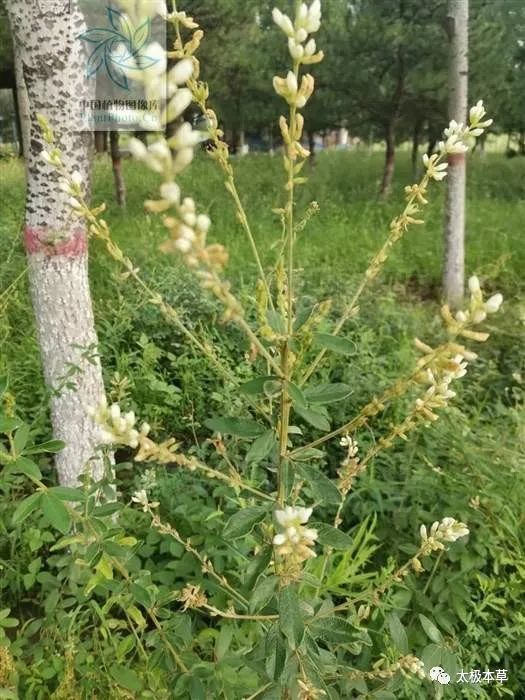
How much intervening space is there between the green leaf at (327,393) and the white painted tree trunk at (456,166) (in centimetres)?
360

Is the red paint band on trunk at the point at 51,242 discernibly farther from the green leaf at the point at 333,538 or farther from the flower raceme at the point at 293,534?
the flower raceme at the point at 293,534

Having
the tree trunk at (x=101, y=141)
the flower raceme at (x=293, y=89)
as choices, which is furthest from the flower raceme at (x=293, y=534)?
the tree trunk at (x=101, y=141)

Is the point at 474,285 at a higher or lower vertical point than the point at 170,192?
lower

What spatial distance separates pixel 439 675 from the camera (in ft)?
4.39

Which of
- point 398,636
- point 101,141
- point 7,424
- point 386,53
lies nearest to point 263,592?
point 398,636

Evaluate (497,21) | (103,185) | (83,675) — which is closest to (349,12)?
(497,21)

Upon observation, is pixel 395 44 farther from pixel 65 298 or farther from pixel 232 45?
pixel 65 298

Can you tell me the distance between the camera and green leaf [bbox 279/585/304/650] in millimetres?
950

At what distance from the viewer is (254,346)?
876 millimetres

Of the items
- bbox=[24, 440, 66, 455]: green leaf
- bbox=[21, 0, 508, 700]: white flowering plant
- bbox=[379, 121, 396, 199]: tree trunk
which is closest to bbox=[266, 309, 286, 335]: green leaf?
bbox=[21, 0, 508, 700]: white flowering plant

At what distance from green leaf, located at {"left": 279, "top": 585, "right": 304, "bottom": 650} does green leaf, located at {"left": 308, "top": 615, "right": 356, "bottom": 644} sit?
0.17 m

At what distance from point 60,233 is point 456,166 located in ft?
10.4

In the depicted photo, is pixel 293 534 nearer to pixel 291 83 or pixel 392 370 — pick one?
pixel 291 83

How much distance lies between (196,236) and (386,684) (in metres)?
1.15
